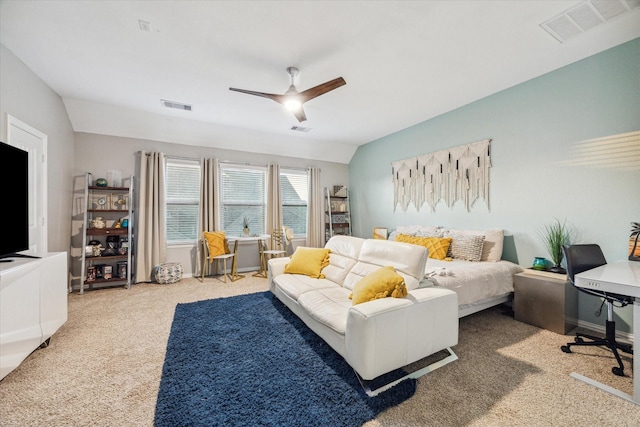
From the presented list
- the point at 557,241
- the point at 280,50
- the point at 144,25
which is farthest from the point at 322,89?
the point at 557,241

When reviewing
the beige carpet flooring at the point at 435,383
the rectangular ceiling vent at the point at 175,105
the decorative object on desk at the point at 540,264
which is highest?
the rectangular ceiling vent at the point at 175,105

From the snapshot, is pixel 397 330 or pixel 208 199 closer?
pixel 397 330

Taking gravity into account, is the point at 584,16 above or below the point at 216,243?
above

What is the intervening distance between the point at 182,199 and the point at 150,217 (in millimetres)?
656

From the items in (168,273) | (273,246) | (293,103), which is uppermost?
(293,103)

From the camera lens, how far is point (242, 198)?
18.0 ft

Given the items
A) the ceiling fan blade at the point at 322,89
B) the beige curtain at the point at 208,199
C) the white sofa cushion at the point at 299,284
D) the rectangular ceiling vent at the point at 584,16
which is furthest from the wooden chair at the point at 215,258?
the rectangular ceiling vent at the point at 584,16

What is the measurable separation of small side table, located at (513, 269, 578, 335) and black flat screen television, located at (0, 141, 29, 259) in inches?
190

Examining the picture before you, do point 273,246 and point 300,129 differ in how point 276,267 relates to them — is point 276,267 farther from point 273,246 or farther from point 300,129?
point 300,129

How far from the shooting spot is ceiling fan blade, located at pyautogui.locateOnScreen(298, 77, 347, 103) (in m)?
2.63

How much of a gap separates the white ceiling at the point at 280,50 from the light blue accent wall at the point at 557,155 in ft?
0.69

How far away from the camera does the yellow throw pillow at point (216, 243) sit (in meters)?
4.66

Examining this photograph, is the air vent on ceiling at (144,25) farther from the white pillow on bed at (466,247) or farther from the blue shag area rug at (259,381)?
the white pillow on bed at (466,247)

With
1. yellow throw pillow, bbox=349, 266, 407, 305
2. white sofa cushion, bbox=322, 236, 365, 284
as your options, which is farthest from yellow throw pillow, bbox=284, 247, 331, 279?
yellow throw pillow, bbox=349, 266, 407, 305
